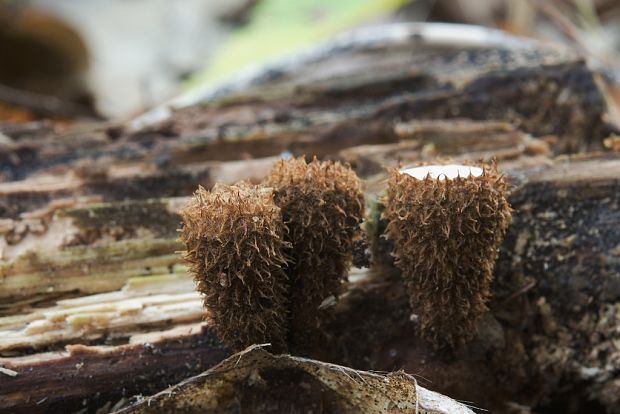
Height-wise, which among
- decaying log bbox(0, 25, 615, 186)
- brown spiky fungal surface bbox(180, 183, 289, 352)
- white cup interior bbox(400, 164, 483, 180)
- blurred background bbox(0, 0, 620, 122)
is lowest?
brown spiky fungal surface bbox(180, 183, 289, 352)

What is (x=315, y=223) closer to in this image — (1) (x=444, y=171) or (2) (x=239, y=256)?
(2) (x=239, y=256)

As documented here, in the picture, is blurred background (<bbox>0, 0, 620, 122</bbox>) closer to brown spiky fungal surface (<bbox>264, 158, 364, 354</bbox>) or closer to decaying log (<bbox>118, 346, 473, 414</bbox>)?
brown spiky fungal surface (<bbox>264, 158, 364, 354</bbox>)

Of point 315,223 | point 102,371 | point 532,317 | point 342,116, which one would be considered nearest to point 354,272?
point 315,223

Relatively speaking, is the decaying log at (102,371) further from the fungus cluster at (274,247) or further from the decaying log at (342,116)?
the decaying log at (342,116)

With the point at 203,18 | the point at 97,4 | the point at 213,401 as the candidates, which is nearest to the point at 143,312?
the point at 213,401

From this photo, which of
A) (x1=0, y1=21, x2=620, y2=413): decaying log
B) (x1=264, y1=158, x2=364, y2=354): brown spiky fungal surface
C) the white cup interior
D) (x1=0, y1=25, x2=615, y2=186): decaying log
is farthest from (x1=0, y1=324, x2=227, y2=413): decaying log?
(x1=0, y1=25, x2=615, y2=186): decaying log

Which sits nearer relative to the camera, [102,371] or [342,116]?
[102,371]
